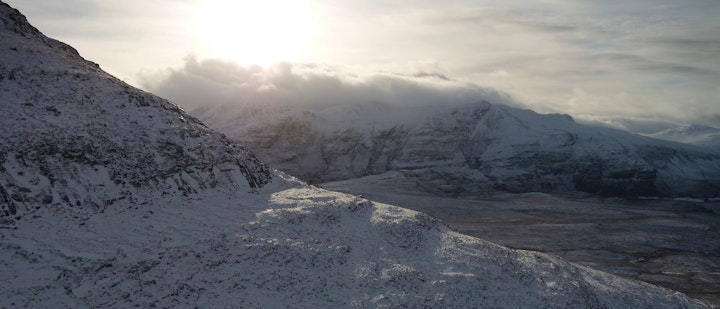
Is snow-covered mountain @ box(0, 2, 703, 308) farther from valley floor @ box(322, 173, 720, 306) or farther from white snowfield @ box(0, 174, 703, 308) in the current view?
valley floor @ box(322, 173, 720, 306)

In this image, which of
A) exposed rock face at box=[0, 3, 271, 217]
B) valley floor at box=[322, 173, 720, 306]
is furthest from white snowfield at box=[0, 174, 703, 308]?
valley floor at box=[322, 173, 720, 306]

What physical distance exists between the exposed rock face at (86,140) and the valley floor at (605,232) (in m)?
51.5

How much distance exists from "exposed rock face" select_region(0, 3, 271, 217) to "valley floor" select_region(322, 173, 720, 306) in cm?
5153

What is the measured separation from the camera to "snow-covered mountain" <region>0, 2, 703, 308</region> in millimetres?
23516

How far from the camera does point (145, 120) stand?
36.2 m

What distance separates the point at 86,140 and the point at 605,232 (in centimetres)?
10244

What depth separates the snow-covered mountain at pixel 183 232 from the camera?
23.5 meters

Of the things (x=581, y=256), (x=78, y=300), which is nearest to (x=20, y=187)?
(x=78, y=300)

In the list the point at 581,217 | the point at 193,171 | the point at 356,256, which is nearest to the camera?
the point at 356,256

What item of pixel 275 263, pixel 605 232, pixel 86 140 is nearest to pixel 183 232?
pixel 275 263

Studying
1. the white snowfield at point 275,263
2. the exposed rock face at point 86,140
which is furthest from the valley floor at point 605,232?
the exposed rock face at point 86,140

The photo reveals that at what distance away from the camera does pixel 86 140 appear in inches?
1241

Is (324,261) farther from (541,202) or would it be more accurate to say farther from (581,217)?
(541,202)

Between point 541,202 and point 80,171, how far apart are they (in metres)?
152
